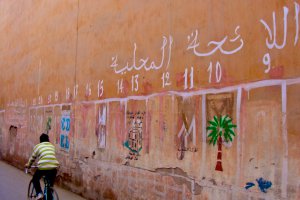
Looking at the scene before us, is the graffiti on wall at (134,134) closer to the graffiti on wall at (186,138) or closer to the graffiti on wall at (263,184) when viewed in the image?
the graffiti on wall at (186,138)

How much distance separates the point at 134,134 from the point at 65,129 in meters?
3.94

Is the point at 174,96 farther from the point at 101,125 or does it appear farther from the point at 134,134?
the point at 101,125

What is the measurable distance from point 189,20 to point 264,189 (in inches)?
107

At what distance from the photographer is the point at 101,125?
852cm

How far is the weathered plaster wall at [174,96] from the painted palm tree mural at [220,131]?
2.7 inches

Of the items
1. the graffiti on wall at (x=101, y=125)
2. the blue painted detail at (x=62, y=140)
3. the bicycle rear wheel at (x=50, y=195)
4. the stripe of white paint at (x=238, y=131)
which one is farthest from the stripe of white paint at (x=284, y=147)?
the blue painted detail at (x=62, y=140)

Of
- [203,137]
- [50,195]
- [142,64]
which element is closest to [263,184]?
[203,137]

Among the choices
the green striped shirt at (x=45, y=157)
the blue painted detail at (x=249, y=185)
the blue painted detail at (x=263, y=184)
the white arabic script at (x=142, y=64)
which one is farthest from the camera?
the green striped shirt at (x=45, y=157)

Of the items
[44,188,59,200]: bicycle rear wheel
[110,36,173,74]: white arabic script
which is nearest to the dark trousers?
[44,188,59,200]: bicycle rear wheel

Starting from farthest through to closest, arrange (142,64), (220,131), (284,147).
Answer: (142,64)
(220,131)
(284,147)

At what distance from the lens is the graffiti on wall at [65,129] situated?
10.4 m

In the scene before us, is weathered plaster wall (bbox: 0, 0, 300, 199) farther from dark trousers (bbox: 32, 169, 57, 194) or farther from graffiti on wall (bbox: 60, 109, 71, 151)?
dark trousers (bbox: 32, 169, 57, 194)

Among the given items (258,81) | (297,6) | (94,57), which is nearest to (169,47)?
(258,81)

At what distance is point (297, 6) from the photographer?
4.23m
